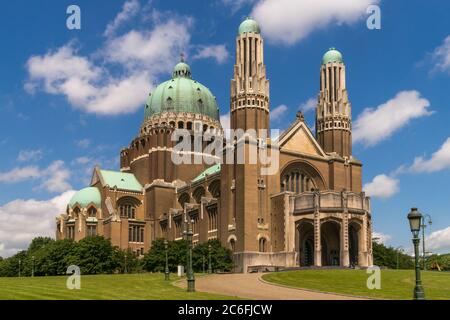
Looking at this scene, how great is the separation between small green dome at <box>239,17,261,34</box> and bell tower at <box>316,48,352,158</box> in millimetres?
13717

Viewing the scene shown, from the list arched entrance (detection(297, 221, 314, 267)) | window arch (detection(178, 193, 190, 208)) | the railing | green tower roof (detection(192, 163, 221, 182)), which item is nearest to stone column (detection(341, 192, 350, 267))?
the railing

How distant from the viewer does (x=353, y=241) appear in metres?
75.9

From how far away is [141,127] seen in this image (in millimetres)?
112750

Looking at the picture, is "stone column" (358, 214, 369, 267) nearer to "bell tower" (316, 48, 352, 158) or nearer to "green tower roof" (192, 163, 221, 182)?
"bell tower" (316, 48, 352, 158)

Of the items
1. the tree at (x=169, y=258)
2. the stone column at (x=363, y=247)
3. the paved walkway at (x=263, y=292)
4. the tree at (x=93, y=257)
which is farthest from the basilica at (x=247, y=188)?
the paved walkway at (x=263, y=292)

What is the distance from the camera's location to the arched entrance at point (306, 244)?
2957 inches

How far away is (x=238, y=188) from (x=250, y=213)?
349 cm

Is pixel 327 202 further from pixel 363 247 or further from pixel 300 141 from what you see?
pixel 300 141

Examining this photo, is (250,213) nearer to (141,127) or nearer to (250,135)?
(250,135)

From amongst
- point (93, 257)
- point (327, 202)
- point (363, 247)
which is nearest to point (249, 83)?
point (327, 202)

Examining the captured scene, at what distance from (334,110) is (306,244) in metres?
21.6

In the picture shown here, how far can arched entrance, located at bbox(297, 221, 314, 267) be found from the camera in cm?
7510

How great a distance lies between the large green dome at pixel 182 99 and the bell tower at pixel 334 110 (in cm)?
2743
